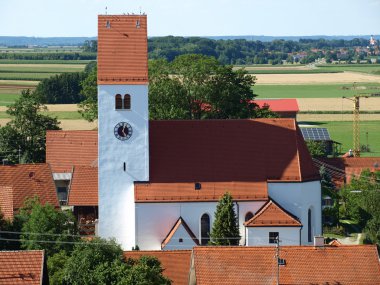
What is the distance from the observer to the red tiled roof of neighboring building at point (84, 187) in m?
69.2

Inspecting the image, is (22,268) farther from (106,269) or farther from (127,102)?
(127,102)

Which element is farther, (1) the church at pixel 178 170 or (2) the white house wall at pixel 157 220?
(2) the white house wall at pixel 157 220

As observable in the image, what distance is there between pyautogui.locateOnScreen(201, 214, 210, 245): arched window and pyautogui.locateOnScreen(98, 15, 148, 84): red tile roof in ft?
26.7

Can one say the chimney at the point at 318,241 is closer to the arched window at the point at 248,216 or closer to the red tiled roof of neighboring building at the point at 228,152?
the arched window at the point at 248,216

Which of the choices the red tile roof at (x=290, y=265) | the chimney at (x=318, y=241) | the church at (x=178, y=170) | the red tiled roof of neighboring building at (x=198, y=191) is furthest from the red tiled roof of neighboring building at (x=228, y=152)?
the red tile roof at (x=290, y=265)

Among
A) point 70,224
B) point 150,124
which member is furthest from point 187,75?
point 70,224

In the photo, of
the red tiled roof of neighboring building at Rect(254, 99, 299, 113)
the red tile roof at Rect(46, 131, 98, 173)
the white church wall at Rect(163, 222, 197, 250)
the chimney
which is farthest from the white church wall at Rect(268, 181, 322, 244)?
the red tiled roof of neighboring building at Rect(254, 99, 299, 113)

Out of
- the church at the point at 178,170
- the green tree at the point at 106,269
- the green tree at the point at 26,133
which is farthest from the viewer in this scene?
the green tree at the point at 26,133

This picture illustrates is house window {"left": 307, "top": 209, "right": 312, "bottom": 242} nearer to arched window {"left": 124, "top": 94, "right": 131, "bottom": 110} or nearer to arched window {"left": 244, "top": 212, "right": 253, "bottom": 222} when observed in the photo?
arched window {"left": 244, "top": 212, "right": 253, "bottom": 222}

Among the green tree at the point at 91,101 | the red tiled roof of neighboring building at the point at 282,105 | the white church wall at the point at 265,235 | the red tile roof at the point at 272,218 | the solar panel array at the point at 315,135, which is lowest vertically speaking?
the white church wall at the point at 265,235

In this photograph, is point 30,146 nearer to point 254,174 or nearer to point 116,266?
point 254,174

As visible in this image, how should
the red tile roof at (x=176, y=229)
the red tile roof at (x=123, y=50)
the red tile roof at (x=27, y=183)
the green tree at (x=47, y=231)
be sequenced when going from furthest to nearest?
1. the red tile roof at (x=27, y=183)
2. the red tile roof at (x=176, y=229)
3. the red tile roof at (x=123, y=50)
4. the green tree at (x=47, y=231)

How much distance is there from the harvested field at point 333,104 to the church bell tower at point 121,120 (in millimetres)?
96484

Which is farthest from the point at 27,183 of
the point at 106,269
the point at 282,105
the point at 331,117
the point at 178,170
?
the point at 331,117
